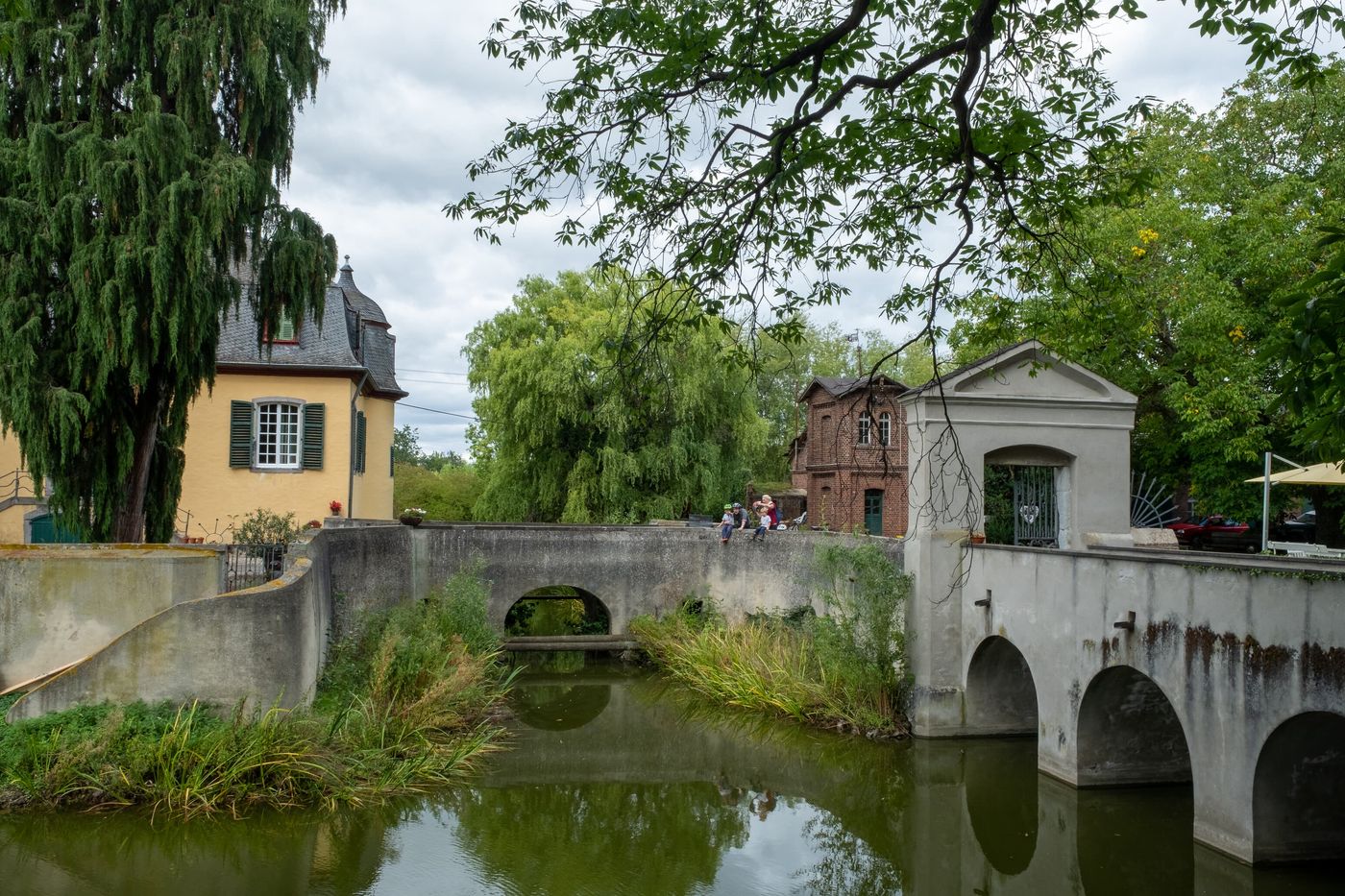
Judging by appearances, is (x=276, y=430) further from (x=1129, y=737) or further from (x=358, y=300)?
(x=1129, y=737)

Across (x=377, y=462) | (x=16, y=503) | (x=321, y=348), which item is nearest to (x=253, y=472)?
(x=321, y=348)

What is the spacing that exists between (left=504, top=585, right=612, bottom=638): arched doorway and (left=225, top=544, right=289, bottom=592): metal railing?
7.81 m

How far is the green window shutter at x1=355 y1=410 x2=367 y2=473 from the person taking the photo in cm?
2278

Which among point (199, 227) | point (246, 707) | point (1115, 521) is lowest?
point (246, 707)

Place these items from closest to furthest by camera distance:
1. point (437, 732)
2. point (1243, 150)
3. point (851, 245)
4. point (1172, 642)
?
point (851, 245), point (1172, 642), point (437, 732), point (1243, 150)

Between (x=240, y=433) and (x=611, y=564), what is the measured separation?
317 inches

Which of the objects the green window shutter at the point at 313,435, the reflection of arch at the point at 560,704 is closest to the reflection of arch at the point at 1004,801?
the reflection of arch at the point at 560,704

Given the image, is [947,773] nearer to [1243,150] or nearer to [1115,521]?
[1115,521]

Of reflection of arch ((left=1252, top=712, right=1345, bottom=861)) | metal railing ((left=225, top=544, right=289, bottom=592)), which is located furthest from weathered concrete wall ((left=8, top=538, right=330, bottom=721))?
reflection of arch ((left=1252, top=712, right=1345, bottom=861))

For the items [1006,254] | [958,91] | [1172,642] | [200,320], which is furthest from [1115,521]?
[200,320]

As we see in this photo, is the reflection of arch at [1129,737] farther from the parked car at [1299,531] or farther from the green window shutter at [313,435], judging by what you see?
the green window shutter at [313,435]

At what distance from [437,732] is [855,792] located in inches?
210

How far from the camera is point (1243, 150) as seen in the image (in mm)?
21531

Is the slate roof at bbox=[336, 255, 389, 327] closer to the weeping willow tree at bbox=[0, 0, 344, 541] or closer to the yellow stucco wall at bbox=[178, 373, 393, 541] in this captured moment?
the yellow stucco wall at bbox=[178, 373, 393, 541]
